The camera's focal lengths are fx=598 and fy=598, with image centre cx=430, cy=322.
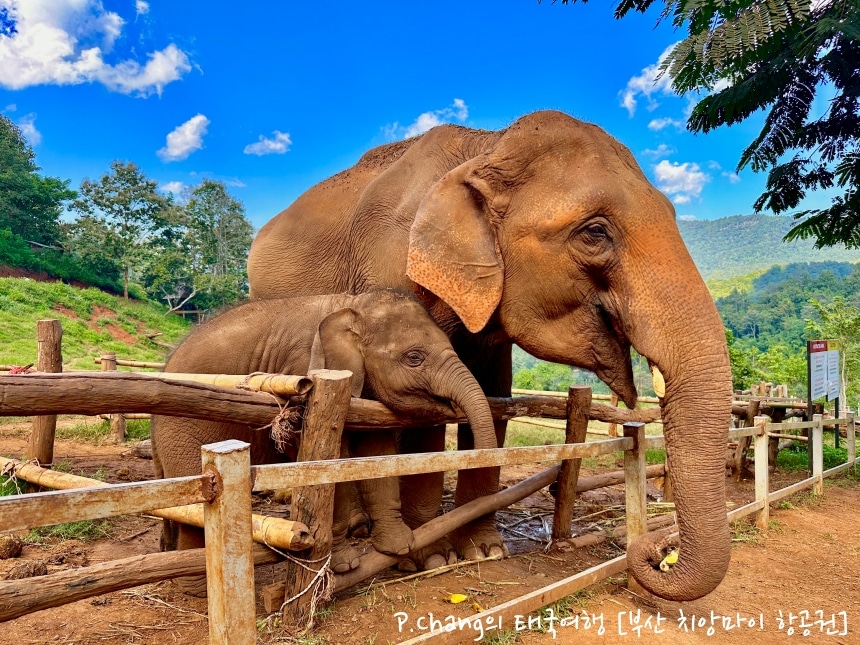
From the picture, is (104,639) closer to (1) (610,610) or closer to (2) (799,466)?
(1) (610,610)

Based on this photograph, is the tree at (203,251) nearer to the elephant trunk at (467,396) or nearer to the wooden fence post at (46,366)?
the wooden fence post at (46,366)

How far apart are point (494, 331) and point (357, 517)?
222 centimetres

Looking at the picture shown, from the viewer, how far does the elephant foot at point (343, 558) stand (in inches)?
149

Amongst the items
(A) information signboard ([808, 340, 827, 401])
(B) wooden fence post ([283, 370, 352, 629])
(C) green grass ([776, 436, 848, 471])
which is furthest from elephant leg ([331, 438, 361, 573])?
(C) green grass ([776, 436, 848, 471])

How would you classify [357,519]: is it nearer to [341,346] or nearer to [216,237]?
[341,346]

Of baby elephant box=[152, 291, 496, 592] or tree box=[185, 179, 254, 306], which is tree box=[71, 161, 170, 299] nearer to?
tree box=[185, 179, 254, 306]

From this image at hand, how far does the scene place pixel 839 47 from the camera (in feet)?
30.7

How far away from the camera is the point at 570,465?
208 inches

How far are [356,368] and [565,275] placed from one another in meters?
1.48

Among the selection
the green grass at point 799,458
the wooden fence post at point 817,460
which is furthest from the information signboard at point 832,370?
the wooden fence post at point 817,460

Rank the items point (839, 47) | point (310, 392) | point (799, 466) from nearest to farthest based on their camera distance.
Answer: point (310, 392), point (839, 47), point (799, 466)

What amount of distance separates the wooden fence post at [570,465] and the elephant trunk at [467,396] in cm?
161

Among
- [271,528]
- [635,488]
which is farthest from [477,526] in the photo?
[271,528]

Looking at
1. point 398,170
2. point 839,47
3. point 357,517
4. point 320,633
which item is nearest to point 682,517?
point 320,633
